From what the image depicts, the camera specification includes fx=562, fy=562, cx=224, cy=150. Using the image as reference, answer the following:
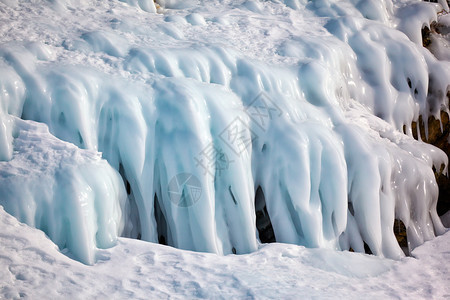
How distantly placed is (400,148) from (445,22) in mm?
2066

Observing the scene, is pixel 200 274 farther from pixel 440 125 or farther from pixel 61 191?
pixel 440 125

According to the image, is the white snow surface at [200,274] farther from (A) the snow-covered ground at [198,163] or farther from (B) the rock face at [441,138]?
(B) the rock face at [441,138]

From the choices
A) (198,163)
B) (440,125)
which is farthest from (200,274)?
(440,125)

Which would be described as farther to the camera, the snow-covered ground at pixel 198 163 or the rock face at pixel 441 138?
the rock face at pixel 441 138

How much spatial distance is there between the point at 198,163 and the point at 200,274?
0.74 metres

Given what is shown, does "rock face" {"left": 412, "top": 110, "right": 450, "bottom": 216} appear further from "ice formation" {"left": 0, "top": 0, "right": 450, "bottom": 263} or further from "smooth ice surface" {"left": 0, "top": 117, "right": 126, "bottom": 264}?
"smooth ice surface" {"left": 0, "top": 117, "right": 126, "bottom": 264}

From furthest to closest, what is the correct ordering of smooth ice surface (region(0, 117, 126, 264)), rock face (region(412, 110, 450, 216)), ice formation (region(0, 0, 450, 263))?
1. rock face (region(412, 110, 450, 216))
2. ice formation (region(0, 0, 450, 263))
3. smooth ice surface (region(0, 117, 126, 264))

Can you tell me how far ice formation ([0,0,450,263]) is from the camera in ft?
9.90

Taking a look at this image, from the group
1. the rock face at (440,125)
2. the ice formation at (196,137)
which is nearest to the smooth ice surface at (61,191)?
the ice formation at (196,137)

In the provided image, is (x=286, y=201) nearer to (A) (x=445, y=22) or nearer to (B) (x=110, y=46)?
(B) (x=110, y=46)

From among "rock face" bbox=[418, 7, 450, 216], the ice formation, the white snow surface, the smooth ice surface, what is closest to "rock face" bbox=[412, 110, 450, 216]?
"rock face" bbox=[418, 7, 450, 216]

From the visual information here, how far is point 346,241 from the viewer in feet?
12.1

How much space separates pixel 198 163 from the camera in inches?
130

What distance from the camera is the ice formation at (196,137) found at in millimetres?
3018
